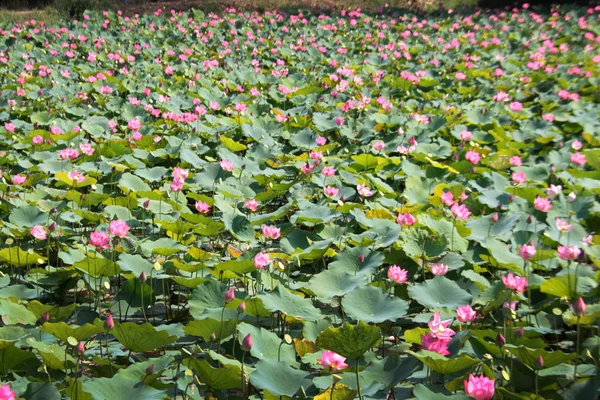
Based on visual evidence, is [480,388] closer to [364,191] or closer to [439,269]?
[439,269]

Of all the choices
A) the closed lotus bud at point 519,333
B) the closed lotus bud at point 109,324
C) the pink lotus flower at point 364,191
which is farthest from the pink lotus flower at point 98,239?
the closed lotus bud at point 519,333

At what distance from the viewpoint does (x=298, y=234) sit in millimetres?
2596

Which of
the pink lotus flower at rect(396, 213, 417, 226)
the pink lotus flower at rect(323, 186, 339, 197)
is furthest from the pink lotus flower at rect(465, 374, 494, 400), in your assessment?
the pink lotus flower at rect(323, 186, 339, 197)

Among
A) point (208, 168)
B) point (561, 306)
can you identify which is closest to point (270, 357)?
point (561, 306)

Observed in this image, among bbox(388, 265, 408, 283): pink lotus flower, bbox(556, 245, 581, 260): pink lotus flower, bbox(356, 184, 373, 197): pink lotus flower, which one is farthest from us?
bbox(356, 184, 373, 197): pink lotus flower

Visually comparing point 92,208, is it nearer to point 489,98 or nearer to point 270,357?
point 270,357

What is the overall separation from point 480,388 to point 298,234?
1294 mm

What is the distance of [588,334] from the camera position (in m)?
2.09

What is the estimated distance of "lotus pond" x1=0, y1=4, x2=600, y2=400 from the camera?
1641 millimetres

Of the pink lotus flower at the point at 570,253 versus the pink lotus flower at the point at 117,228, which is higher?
the pink lotus flower at the point at 570,253

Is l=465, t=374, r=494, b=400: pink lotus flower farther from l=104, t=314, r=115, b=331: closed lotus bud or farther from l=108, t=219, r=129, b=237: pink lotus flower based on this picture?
l=108, t=219, r=129, b=237: pink lotus flower

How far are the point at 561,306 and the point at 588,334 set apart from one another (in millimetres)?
153

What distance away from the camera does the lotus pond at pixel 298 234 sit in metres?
1.64

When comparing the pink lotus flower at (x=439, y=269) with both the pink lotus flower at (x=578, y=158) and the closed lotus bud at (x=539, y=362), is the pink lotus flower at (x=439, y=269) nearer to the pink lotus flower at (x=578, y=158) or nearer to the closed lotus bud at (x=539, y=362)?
the closed lotus bud at (x=539, y=362)
